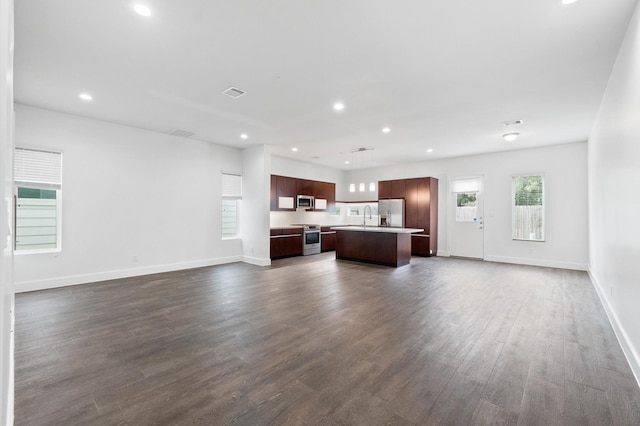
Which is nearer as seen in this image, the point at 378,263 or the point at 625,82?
the point at 625,82

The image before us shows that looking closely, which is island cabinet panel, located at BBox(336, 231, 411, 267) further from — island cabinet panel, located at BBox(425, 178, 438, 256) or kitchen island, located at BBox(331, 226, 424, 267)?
island cabinet panel, located at BBox(425, 178, 438, 256)

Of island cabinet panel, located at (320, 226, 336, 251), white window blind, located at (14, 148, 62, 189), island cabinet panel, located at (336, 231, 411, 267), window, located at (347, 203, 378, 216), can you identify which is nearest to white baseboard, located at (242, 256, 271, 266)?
island cabinet panel, located at (336, 231, 411, 267)

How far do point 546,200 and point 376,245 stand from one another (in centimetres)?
425

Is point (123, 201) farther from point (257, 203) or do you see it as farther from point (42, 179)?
point (257, 203)

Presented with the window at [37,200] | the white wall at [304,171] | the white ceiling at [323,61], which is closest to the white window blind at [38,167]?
the window at [37,200]

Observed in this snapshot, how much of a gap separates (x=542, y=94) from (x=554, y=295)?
3134mm

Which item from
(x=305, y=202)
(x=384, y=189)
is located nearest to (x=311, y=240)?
(x=305, y=202)

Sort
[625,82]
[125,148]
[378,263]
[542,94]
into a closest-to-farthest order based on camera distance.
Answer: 1. [625,82]
2. [542,94]
3. [125,148]
4. [378,263]

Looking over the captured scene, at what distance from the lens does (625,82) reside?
2.84 m

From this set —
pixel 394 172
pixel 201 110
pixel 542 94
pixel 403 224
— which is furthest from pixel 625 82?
pixel 394 172

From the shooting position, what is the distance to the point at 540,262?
23.7 ft

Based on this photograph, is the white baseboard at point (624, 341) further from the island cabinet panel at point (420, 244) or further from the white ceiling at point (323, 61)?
the island cabinet panel at point (420, 244)

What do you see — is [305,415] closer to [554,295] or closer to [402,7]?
[402,7]

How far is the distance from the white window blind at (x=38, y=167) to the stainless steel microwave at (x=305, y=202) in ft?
18.1
